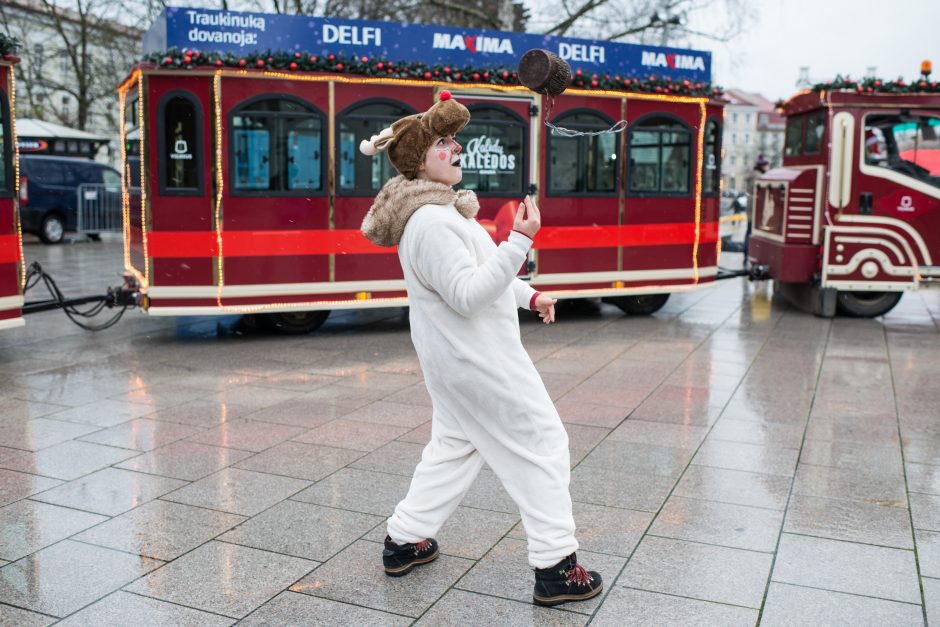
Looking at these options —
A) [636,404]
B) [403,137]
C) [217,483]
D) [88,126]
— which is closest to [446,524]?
[217,483]

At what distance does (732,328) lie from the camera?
424 inches

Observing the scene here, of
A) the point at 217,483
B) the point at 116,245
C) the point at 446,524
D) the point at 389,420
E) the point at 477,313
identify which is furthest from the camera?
the point at 116,245

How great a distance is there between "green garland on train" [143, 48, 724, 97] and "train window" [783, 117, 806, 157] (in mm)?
1928

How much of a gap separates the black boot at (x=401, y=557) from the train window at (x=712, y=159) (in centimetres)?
819

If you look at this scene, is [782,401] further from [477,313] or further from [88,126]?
[88,126]

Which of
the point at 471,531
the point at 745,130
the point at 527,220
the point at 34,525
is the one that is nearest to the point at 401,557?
the point at 471,531

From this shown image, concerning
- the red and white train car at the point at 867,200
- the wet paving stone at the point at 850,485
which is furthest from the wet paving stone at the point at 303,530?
the red and white train car at the point at 867,200

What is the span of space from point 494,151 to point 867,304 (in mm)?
4923

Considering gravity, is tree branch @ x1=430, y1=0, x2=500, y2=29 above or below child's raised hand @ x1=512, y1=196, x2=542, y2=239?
above

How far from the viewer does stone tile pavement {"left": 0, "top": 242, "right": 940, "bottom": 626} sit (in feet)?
12.6

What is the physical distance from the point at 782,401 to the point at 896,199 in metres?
5.01

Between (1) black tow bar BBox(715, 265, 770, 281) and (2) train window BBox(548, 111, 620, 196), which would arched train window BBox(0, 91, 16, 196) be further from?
(1) black tow bar BBox(715, 265, 770, 281)

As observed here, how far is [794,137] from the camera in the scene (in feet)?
41.0

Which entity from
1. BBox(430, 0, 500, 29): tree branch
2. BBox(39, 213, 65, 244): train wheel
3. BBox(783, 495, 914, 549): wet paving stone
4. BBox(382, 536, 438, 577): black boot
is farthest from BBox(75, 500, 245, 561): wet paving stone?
BBox(430, 0, 500, 29): tree branch
